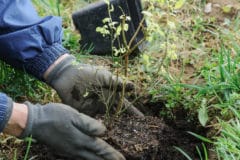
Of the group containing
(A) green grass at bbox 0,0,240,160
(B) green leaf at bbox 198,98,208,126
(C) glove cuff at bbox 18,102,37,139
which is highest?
(C) glove cuff at bbox 18,102,37,139

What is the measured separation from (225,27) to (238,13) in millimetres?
154

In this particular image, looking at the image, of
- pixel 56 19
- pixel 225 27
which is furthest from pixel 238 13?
pixel 56 19

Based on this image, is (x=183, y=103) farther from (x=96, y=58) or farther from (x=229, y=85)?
(x=96, y=58)

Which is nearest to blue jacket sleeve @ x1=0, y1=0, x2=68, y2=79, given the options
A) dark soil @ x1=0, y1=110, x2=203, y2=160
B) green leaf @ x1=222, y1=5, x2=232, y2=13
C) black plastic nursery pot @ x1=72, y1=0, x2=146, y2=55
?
dark soil @ x1=0, y1=110, x2=203, y2=160

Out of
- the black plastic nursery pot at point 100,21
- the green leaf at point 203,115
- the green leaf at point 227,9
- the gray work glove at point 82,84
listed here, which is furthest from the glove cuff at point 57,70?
the green leaf at point 227,9

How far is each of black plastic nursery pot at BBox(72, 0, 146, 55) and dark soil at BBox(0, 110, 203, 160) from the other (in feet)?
2.29

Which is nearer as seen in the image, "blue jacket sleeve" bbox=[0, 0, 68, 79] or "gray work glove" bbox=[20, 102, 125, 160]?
"gray work glove" bbox=[20, 102, 125, 160]

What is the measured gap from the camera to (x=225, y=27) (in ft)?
10.8

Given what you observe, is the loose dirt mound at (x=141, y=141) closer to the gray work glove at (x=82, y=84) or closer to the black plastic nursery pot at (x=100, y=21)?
the gray work glove at (x=82, y=84)

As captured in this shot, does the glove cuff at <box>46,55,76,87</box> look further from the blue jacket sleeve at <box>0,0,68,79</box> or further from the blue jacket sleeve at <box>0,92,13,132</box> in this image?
the blue jacket sleeve at <box>0,92,13,132</box>

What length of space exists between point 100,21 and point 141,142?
3.44 feet

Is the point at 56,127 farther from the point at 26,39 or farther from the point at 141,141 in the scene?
the point at 26,39

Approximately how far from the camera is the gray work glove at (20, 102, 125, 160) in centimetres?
210

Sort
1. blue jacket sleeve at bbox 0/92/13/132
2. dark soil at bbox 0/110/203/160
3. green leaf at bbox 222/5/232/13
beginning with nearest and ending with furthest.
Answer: blue jacket sleeve at bbox 0/92/13/132 < dark soil at bbox 0/110/203/160 < green leaf at bbox 222/5/232/13
